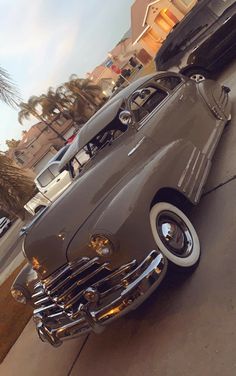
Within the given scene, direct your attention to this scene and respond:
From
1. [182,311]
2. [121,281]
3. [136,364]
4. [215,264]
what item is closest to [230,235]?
[215,264]

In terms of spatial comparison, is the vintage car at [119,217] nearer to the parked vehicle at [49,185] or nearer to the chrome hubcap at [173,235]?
the chrome hubcap at [173,235]

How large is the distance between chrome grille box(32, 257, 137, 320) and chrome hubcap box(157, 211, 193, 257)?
1.53ft

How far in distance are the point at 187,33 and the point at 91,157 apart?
6082 millimetres

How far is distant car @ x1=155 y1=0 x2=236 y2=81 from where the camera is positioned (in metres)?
8.05

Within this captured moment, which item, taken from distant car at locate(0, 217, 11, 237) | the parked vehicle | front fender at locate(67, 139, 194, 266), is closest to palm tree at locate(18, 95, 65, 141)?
distant car at locate(0, 217, 11, 237)

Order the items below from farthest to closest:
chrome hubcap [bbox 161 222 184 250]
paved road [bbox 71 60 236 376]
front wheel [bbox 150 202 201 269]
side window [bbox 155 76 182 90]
Answer: side window [bbox 155 76 182 90]
chrome hubcap [bbox 161 222 184 250]
front wheel [bbox 150 202 201 269]
paved road [bbox 71 60 236 376]

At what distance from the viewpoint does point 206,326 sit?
9.12 feet

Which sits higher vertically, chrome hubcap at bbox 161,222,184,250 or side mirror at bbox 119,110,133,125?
side mirror at bbox 119,110,133,125

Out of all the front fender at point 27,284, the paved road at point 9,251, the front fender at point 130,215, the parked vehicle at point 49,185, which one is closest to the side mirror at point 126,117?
the front fender at point 130,215

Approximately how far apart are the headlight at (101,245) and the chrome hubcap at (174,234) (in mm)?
524

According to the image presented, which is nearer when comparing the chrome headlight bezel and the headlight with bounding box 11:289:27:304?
the chrome headlight bezel

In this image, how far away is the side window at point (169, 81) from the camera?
17.5 feet

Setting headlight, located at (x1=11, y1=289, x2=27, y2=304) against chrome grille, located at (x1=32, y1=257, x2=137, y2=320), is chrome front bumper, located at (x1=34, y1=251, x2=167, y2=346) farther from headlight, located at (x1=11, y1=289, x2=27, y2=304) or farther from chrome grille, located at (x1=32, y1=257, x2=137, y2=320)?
headlight, located at (x1=11, y1=289, x2=27, y2=304)

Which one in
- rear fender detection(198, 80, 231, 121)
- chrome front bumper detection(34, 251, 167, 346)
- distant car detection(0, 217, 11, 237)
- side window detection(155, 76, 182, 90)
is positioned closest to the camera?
chrome front bumper detection(34, 251, 167, 346)
